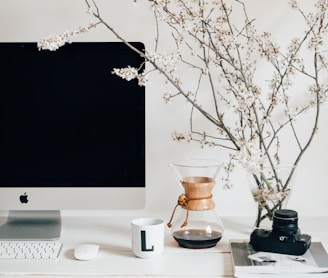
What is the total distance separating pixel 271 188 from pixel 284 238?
0.51ft

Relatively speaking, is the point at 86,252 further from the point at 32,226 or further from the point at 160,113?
the point at 160,113

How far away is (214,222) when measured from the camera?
154 cm

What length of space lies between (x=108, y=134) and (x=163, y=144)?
0.32 m

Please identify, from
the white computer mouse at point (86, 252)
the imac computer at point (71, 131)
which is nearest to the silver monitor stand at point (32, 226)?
the imac computer at point (71, 131)

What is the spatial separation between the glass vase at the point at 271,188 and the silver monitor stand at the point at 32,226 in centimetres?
55

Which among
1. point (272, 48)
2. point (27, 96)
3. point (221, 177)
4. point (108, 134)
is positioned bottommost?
point (221, 177)

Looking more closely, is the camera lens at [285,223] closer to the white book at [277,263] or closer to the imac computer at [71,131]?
the white book at [277,263]

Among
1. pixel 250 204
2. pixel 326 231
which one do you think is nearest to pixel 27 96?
pixel 250 204

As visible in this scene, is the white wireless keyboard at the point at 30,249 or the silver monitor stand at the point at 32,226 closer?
the white wireless keyboard at the point at 30,249

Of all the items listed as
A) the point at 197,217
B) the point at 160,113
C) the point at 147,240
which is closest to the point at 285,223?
A: the point at 197,217

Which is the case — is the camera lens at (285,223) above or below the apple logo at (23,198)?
below

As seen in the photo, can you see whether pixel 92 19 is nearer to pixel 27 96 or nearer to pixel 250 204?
pixel 27 96

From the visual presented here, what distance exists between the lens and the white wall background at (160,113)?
1832 mm

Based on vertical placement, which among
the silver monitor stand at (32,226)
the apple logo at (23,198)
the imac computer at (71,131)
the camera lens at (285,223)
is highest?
the imac computer at (71,131)
